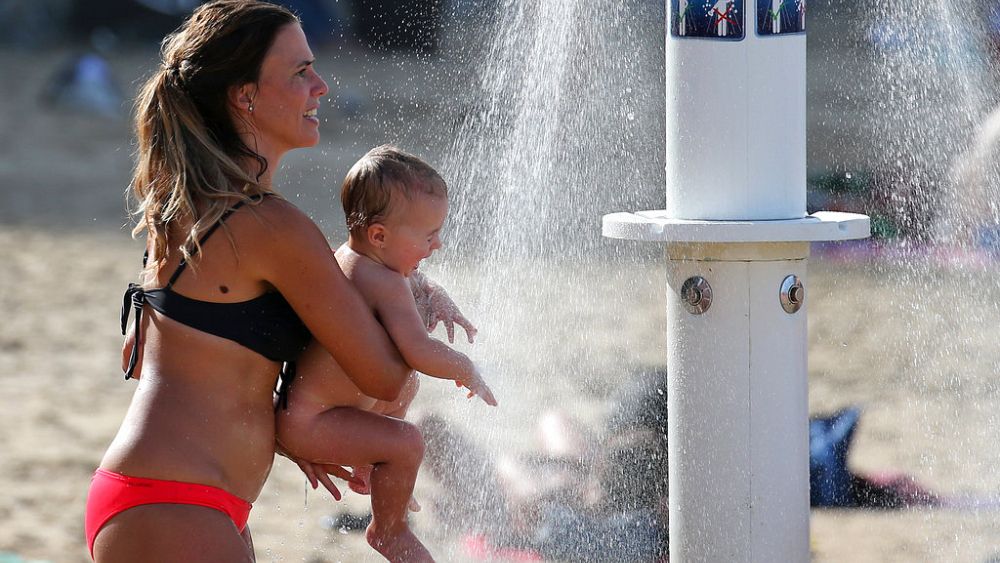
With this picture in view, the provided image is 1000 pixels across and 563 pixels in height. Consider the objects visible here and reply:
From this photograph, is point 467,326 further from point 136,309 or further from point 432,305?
point 136,309

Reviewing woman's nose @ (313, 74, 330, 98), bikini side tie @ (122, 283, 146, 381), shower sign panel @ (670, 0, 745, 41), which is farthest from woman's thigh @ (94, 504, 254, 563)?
shower sign panel @ (670, 0, 745, 41)

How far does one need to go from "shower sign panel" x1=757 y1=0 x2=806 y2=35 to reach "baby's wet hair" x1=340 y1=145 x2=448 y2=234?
73 cm

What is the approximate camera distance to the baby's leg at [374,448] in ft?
8.56

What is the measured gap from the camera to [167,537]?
226 cm

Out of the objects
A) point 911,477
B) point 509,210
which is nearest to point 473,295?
point 509,210

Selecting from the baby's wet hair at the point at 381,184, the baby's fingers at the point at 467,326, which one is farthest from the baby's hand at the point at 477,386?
the baby's wet hair at the point at 381,184

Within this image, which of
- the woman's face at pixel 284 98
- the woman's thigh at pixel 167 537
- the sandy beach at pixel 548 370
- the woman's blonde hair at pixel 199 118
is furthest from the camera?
the sandy beach at pixel 548 370

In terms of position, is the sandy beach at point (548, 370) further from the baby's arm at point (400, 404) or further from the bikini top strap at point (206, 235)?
the bikini top strap at point (206, 235)

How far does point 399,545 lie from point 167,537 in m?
0.55

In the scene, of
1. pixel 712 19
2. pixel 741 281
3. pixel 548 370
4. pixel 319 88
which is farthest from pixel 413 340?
pixel 548 370

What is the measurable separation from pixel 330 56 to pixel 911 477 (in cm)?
1361

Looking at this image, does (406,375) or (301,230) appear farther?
(406,375)

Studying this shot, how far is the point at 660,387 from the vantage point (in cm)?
438

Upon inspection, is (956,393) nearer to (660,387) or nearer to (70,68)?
(660,387)
